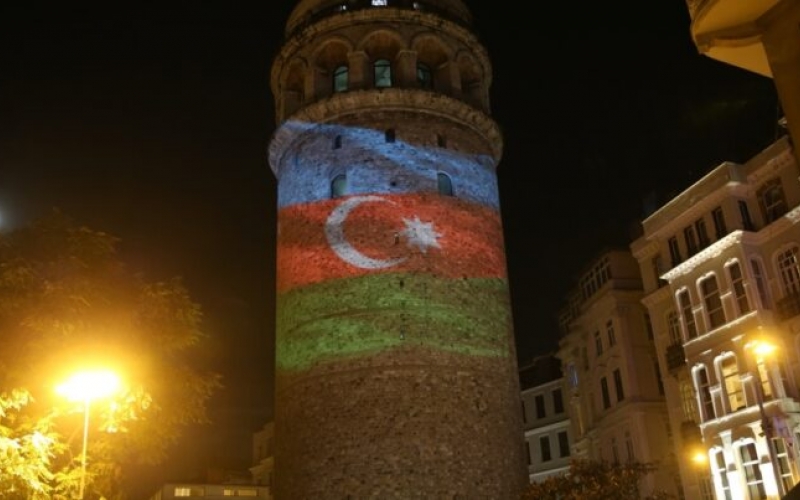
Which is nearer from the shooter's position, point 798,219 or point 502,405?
point 798,219

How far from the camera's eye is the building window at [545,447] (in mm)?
45469

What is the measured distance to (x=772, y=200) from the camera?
24.4m

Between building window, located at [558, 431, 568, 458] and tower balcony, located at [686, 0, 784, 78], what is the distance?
3858 centimetres

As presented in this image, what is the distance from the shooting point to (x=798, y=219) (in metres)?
22.9

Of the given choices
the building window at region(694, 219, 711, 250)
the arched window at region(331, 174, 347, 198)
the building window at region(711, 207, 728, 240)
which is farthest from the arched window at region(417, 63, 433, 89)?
the building window at region(711, 207, 728, 240)

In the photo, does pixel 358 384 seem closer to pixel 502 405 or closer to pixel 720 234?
pixel 502 405

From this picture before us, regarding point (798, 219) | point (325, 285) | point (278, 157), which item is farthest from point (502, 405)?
point (278, 157)

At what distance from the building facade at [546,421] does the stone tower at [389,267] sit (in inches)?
760

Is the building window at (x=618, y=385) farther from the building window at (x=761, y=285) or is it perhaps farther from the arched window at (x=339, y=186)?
the arched window at (x=339, y=186)

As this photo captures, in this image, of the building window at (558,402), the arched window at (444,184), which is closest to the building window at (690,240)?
the arched window at (444,184)

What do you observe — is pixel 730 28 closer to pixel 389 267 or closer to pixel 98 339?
pixel 98 339

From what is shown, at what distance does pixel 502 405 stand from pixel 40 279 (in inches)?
626

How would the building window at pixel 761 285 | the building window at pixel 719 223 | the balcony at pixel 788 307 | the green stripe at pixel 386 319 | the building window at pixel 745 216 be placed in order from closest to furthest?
the balcony at pixel 788 307
the building window at pixel 761 285
the building window at pixel 745 216
the green stripe at pixel 386 319
the building window at pixel 719 223

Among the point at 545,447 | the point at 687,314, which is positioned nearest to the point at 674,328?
the point at 687,314
